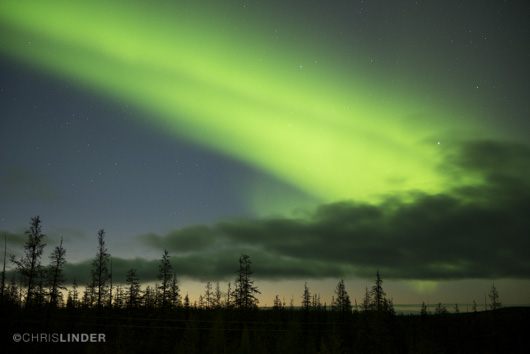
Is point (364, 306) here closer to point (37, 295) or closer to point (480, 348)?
point (480, 348)

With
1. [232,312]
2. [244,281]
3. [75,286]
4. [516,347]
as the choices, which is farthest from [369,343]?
[75,286]

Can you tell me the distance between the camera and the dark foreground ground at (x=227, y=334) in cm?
4353

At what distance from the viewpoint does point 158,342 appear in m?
63.2

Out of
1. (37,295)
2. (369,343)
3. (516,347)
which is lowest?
(516,347)

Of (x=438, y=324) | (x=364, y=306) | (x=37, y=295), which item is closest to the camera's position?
(x=37, y=295)

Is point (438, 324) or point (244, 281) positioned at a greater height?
point (244, 281)

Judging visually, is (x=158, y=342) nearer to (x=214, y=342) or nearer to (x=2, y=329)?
(x=214, y=342)

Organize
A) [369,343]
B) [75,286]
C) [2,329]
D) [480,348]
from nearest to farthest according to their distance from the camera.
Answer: [2,329], [369,343], [480,348], [75,286]

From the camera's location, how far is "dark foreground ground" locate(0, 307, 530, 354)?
43.5m

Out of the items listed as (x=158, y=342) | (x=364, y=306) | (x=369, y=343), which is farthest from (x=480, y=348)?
(x=158, y=342)

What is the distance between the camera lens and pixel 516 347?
84812mm

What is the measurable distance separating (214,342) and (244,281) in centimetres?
2966

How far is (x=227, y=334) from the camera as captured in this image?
231 feet

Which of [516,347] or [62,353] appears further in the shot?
[516,347]
